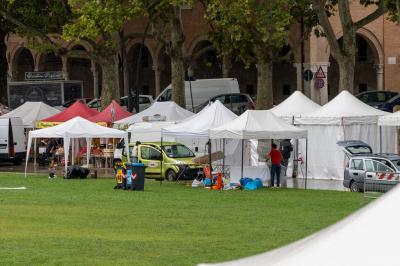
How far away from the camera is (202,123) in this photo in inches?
1444

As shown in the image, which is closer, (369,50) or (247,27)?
(247,27)

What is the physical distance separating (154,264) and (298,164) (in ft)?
85.0

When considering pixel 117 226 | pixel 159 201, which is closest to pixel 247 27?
pixel 159 201

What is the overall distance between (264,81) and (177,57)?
628 centimetres

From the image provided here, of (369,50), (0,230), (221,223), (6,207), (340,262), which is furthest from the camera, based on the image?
(369,50)

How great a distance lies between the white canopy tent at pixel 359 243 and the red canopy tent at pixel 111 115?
42320 millimetres

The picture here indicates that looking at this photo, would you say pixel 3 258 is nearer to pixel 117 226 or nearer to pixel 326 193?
pixel 117 226

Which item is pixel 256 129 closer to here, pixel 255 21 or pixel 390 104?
pixel 255 21

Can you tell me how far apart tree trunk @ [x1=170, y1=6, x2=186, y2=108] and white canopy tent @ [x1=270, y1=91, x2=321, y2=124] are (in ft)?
30.2

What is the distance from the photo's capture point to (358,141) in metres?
38.6

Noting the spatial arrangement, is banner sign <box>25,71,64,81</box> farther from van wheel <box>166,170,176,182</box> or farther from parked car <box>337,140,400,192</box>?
parked car <box>337,140,400,192</box>

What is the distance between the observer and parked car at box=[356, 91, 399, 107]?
172 feet

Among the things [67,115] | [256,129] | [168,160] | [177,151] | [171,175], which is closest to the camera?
[256,129]

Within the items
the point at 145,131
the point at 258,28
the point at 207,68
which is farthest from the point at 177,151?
the point at 207,68
